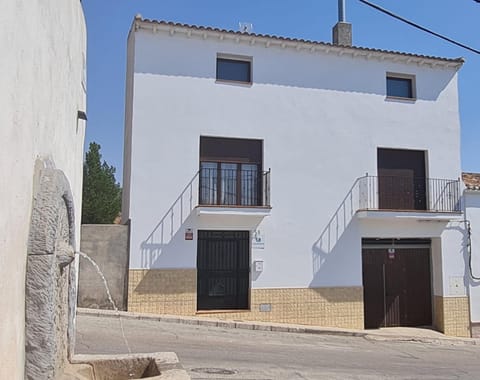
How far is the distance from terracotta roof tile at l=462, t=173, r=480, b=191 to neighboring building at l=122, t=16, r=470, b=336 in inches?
20.4

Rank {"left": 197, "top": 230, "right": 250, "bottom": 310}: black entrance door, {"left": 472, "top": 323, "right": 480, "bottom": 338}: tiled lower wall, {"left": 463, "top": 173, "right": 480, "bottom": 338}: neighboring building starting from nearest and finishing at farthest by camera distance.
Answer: {"left": 197, "top": 230, "right": 250, "bottom": 310}: black entrance door < {"left": 472, "top": 323, "right": 480, "bottom": 338}: tiled lower wall < {"left": 463, "top": 173, "right": 480, "bottom": 338}: neighboring building

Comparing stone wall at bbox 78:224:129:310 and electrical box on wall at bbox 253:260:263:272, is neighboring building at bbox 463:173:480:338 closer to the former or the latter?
electrical box on wall at bbox 253:260:263:272

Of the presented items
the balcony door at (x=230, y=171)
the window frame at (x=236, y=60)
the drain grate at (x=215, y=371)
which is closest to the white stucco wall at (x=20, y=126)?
the drain grate at (x=215, y=371)

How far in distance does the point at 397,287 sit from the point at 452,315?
1795mm

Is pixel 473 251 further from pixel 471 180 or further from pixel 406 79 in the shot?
pixel 406 79

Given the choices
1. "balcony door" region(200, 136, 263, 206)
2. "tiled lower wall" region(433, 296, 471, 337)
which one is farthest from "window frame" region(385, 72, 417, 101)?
"tiled lower wall" region(433, 296, 471, 337)

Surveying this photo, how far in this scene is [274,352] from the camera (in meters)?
9.07

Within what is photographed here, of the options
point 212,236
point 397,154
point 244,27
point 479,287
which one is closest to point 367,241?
point 397,154

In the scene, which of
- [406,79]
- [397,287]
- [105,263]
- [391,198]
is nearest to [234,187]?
[105,263]

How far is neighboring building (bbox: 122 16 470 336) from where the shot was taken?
A: 498 inches

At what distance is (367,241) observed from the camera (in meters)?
14.6

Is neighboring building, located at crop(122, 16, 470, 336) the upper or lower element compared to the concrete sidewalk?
upper

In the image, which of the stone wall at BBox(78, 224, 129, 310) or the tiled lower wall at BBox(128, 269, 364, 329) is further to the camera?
the tiled lower wall at BBox(128, 269, 364, 329)

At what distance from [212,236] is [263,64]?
204 inches
